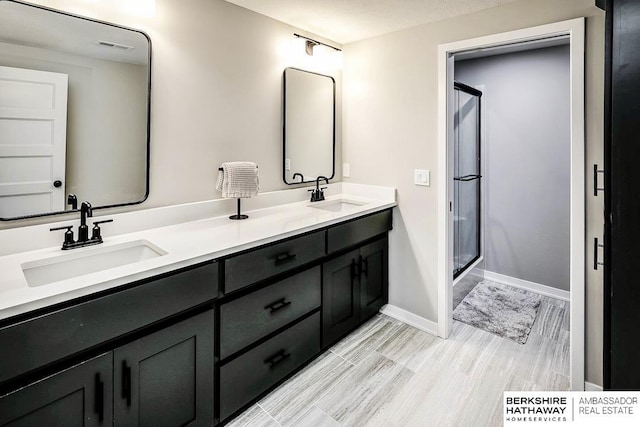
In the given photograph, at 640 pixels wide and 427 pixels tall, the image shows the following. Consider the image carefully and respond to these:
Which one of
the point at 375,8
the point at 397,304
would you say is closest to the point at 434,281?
the point at 397,304

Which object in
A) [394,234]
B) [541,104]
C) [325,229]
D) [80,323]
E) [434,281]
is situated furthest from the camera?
[541,104]

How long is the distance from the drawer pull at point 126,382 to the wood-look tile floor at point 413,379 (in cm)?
61

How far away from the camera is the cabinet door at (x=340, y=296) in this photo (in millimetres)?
2244

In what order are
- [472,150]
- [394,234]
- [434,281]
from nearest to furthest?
1. [434,281]
2. [394,234]
3. [472,150]

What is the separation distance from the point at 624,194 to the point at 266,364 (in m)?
1.65

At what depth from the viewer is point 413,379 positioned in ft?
6.91

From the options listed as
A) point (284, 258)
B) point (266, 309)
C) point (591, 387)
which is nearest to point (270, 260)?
point (284, 258)

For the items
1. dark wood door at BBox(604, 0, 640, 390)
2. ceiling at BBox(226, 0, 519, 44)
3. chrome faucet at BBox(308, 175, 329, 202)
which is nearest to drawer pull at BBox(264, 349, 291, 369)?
chrome faucet at BBox(308, 175, 329, 202)

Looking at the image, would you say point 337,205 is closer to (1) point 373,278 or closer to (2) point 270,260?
(1) point 373,278

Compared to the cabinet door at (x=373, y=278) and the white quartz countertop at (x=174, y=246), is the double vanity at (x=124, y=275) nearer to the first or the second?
the white quartz countertop at (x=174, y=246)

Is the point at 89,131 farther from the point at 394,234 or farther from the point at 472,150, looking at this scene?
the point at 472,150

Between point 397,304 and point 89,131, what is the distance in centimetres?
234

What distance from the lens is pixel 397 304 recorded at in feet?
9.42

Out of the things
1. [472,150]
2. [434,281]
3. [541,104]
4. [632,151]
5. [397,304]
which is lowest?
[397,304]
